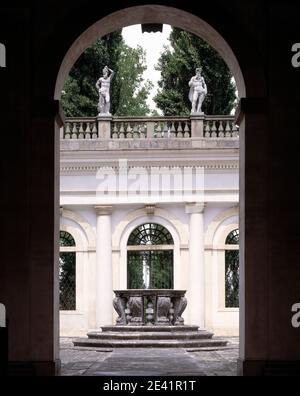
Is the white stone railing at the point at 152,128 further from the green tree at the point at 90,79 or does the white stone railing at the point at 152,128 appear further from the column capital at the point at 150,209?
the green tree at the point at 90,79

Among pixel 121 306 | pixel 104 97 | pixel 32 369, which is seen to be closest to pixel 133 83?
pixel 104 97

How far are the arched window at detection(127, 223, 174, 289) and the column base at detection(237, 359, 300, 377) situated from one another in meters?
17.8

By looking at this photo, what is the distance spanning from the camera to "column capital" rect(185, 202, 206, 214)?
93.8ft

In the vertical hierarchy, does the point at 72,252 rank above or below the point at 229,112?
below

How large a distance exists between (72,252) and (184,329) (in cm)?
804

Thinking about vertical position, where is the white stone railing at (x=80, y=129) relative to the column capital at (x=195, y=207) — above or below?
above

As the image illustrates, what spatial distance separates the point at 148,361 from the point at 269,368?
18.0 ft

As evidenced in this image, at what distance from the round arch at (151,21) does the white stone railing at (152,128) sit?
52.7 ft

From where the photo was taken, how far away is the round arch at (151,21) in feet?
38.9

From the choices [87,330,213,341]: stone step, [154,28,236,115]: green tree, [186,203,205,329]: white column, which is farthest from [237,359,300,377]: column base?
[154,28,236,115]: green tree

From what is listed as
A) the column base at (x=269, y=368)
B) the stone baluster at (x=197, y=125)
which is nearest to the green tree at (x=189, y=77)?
the stone baluster at (x=197, y=125)
